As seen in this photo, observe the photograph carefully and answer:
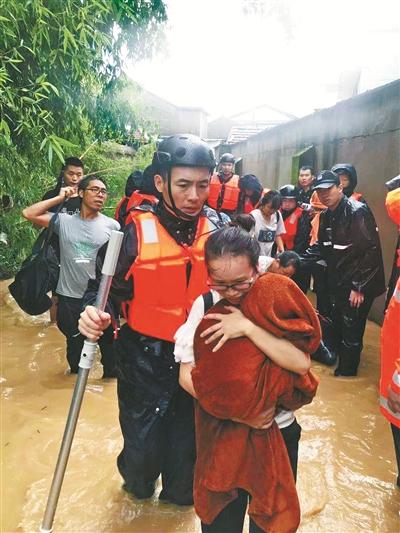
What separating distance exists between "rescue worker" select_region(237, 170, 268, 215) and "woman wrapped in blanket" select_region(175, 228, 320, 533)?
5.59m

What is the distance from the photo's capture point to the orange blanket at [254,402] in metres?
1.56

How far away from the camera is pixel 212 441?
1.70 m

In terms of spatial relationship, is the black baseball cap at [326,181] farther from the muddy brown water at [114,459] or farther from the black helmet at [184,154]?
the black helmet at [184,154]

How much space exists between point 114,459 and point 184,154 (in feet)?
7.47

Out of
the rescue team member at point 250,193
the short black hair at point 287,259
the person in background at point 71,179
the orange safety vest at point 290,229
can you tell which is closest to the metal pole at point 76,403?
the person in background at point 71,179

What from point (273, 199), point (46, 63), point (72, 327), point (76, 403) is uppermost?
point (46, 63)

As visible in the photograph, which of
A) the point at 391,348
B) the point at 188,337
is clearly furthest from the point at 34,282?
the point at 391,348

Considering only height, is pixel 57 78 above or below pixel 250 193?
above

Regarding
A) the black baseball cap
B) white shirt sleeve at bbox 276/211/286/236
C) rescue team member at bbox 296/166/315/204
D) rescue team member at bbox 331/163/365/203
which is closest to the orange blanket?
the black baseball cap

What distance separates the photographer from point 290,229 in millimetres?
6285

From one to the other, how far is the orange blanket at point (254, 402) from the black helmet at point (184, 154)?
704 mm

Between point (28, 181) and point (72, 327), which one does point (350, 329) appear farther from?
point (28, 181)

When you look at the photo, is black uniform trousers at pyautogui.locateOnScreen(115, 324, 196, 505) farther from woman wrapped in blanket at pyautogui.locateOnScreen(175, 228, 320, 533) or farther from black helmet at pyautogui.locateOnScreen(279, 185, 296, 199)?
black helmet at pyautogui.locateOnScreen(279, 185, 296, 199)

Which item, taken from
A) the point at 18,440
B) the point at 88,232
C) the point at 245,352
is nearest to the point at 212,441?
the point at 245,352
